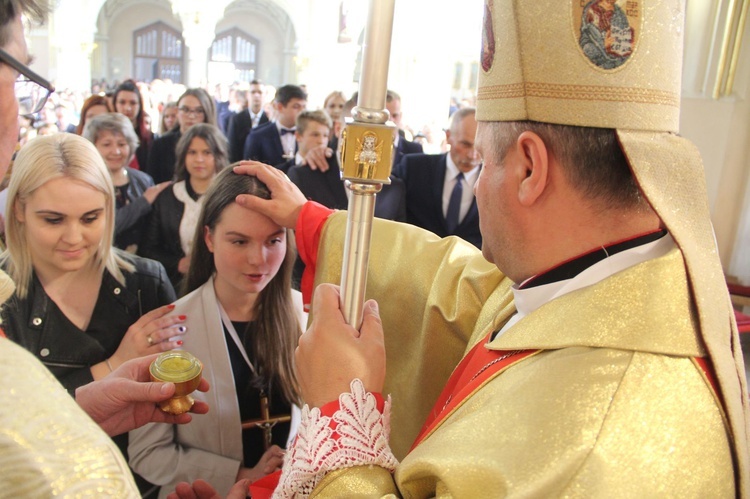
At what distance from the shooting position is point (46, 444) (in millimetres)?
564

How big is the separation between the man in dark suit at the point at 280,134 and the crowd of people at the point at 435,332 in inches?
144

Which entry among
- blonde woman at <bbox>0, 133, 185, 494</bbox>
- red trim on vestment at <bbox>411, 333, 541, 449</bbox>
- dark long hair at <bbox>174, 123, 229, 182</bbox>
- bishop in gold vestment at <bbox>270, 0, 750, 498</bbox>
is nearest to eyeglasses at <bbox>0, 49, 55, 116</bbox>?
bishop in gold vestment at <bbox>270, 0, 750, 498</bbox>

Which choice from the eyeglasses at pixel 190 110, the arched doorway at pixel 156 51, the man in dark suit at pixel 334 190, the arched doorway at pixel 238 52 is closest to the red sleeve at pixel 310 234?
the man in dark suit at pixel 334 190

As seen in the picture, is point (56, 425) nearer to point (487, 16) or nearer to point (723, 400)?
point (723, 400)

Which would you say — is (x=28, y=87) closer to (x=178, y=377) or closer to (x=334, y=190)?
(x=178, y=377)

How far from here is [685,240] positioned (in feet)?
3.48

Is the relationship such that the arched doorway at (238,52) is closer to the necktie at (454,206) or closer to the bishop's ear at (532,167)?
the necktie at (454,206)

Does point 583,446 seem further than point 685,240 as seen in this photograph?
No

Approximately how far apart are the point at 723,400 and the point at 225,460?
1397 millimetres

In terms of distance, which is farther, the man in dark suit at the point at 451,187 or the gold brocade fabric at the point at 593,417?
the man in dark suit at the point at 451,187

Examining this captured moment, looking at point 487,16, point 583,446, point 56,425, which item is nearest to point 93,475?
point 56,425

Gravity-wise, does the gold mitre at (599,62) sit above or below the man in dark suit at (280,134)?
above

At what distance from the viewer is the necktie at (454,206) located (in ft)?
13.8

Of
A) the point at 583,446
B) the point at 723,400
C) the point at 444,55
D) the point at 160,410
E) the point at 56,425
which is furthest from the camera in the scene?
the point at 444,55
